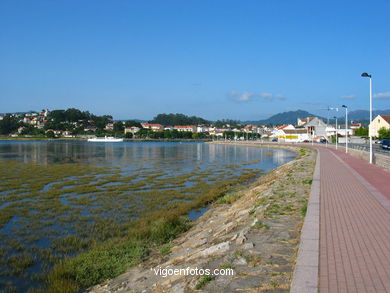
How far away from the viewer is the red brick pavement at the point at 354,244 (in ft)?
17.0

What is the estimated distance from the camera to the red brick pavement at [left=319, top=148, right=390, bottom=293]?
17.0ft

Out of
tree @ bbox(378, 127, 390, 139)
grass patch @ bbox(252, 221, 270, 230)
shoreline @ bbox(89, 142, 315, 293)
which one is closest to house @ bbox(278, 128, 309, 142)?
tree @ bbox(378, 127, 390, 139)

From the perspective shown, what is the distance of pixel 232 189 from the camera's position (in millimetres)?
22734

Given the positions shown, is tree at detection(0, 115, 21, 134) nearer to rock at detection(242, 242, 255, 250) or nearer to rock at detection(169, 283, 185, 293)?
rock at detection(242, 242, 255, 250)

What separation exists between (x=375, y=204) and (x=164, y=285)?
24.5ft

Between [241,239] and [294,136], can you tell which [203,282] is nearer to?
[241,239]

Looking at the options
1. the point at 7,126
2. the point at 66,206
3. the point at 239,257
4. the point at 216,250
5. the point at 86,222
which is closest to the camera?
the point at 239,257

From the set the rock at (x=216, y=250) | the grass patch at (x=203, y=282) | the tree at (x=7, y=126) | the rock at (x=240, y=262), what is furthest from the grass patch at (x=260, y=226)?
the tree at (x=7, y=126)

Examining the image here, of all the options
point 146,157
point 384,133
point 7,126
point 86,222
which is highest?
point 7,126

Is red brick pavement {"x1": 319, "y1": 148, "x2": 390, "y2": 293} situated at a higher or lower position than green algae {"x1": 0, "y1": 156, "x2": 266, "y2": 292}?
higher

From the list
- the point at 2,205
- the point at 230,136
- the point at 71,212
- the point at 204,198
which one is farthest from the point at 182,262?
the point at 230,136

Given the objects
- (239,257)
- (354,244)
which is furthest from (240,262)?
(354,244)

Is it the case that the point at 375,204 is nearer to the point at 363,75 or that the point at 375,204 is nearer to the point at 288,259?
the point at 288,259

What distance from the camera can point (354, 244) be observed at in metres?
6.91
